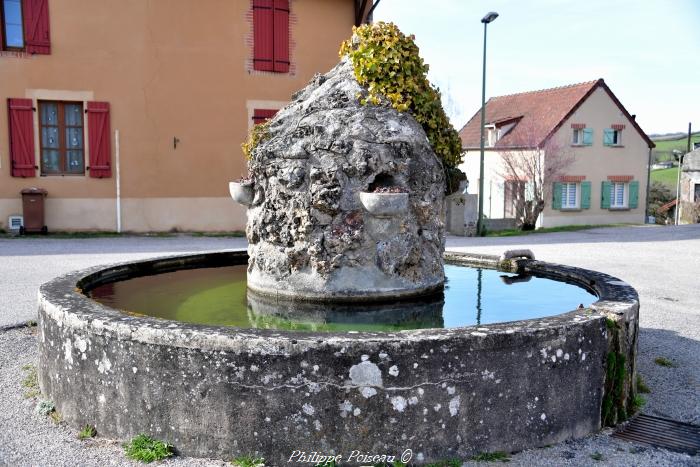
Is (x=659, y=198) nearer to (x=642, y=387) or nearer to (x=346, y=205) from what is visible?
(x=642, y=387)

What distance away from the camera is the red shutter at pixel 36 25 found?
50.5 ft

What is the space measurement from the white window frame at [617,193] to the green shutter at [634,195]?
0.18 m

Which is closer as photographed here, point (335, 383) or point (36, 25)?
point (335, 383)

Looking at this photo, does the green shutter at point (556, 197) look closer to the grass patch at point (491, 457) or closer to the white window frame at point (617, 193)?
the white window frame at point (617, 193)

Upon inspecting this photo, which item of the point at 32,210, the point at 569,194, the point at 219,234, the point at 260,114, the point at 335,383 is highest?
the point at 260,114

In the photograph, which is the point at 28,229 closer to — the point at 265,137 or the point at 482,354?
the point at 265,137

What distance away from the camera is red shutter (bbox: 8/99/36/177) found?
1521 centimetres

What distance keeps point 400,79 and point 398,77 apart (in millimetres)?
27

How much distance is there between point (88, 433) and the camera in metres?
3.62

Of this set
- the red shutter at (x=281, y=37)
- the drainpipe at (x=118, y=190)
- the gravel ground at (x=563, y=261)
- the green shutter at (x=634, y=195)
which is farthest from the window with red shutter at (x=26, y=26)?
the green shutter at (x=634, y=195)

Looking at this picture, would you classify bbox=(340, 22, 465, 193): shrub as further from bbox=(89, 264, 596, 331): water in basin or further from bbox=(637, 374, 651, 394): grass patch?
bbox=(637, 374, 651, 394): grass patch

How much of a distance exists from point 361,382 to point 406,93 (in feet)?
8.55

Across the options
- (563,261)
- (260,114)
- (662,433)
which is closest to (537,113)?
(260,114)

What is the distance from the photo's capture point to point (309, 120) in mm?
4754
